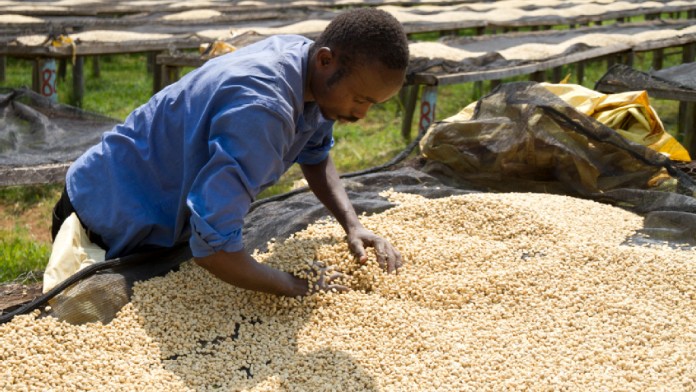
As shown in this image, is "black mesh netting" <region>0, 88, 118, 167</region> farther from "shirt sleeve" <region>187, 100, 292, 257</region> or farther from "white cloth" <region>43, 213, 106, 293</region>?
"shirt sleeve" <region>187, 100, 292, 257</region>

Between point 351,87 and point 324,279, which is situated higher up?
point 351,87

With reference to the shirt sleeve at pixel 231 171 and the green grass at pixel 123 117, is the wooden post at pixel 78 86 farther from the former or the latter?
the shirt sleeve at pixel 231 171

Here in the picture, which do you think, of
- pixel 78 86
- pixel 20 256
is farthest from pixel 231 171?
pixel 78 86

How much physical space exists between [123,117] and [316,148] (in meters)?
4.30

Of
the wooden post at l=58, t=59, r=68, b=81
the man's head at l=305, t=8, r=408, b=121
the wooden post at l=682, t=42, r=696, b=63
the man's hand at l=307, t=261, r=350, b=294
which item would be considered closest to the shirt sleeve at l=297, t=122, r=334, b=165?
the man's hand at l=307, t=261, r=350, b=294

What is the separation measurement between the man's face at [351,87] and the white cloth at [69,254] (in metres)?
0.93

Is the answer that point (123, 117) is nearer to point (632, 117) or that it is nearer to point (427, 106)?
point (427, 106)

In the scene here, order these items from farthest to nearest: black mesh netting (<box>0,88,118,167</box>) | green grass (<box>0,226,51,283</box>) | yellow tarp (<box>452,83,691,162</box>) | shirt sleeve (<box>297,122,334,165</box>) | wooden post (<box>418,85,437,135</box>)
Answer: wooden post (<box>418,85,437,135</box>)
black mesh netting (<box>0,88,118,167</box>)
yellow tarp (<box>452,83,691,162</box>)
green grass (<box>0,226,51,283</box>)
shirt sleeve (<box>297,122,334,165</box>)

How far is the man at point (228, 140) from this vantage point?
6.83 ft

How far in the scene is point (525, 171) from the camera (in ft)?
12.9

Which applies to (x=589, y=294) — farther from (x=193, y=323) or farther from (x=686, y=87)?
(x=686, y=87)

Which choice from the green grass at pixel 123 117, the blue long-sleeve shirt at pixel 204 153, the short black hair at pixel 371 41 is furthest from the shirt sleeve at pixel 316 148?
the green grass at pixel 123 117

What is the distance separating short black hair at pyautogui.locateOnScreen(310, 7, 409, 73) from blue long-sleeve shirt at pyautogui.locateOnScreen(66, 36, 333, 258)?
171 mm

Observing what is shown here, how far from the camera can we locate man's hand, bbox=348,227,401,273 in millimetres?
2688
